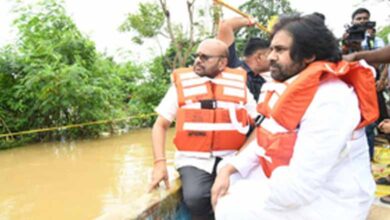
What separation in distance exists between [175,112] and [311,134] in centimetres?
108

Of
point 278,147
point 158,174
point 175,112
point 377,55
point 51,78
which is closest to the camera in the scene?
point 278,147

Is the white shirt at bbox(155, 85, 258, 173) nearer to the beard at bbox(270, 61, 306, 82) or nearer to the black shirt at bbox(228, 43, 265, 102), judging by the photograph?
the black shirt at bbox(228, 43, 265, 102)

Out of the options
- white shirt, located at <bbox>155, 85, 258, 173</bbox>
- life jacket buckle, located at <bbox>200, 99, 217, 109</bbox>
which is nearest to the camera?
white shirt, located at <bbox>155, 85, 258, 173</bbox>

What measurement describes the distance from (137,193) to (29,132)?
4865mm

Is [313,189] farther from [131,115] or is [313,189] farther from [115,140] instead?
[131,115]

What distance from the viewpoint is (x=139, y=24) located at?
16.2m

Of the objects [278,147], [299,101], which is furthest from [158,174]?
[299,101]

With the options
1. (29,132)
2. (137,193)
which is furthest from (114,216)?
(29,132)

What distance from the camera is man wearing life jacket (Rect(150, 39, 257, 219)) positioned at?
2.01m

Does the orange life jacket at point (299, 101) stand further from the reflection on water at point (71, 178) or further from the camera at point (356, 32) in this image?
the reflection on water at point (71, 178)

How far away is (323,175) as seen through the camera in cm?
118

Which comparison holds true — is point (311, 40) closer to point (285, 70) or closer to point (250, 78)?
point (285, 70)

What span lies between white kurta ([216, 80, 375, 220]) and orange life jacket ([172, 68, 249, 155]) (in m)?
0.67

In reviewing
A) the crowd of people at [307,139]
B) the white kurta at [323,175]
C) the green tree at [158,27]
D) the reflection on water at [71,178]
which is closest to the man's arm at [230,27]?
the crowd of people at [307,139]
